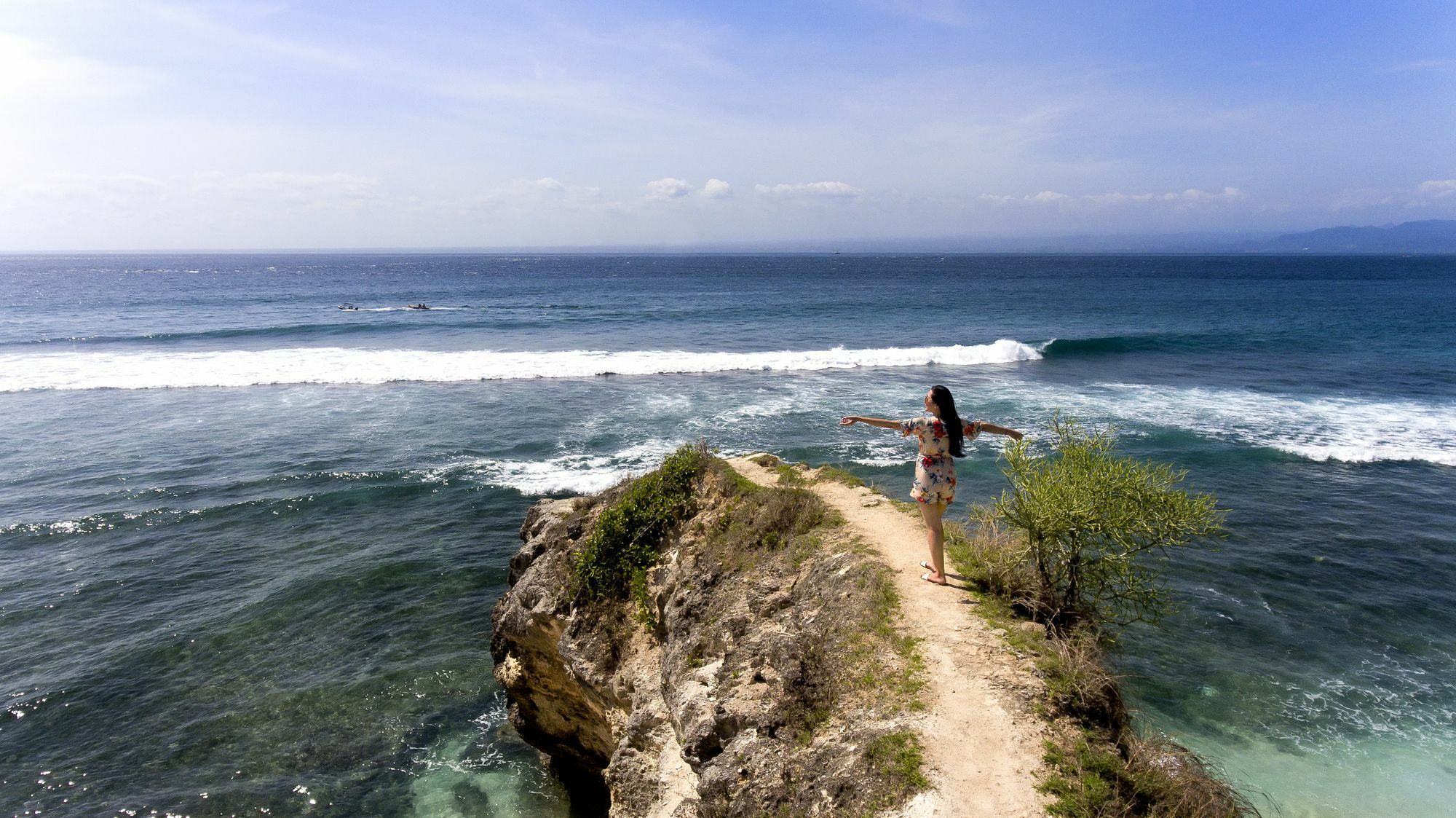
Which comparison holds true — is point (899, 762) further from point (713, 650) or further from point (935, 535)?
point (713, 650)

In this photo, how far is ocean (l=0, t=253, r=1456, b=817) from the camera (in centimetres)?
1023

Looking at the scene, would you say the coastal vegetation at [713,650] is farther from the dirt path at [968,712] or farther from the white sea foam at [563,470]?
the white sea foam at [563,470]

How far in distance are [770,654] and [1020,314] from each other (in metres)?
56.6

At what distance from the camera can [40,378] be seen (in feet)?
106

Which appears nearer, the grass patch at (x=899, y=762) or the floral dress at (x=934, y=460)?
the grass patch at (x=899, y=762)

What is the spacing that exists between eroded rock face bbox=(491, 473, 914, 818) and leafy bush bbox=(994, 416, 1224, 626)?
1.83m

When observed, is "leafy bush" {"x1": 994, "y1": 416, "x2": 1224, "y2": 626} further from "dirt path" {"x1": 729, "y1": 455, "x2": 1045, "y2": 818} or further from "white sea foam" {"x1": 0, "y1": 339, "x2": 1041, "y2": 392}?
"white sea foam" {"x1": 0, "y1": 339, "x2": 1041, "y2": 392}

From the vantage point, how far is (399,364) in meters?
36.0

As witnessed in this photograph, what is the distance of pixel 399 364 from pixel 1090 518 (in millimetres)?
35193

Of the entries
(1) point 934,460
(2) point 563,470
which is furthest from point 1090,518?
(2) point 563,470

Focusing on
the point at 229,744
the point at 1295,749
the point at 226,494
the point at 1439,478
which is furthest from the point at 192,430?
the point at 1439,478

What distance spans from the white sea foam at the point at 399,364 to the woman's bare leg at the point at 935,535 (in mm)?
27961

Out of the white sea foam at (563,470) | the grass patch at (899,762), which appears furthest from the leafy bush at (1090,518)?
the white sea foam at (563,470)

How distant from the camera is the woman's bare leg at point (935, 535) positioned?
7648 millimetres
